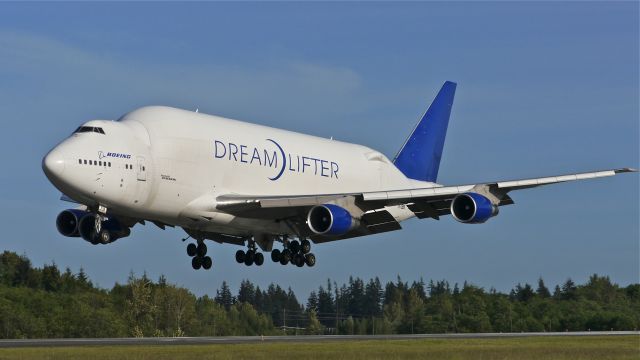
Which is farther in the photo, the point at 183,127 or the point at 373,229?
the point at 373,229

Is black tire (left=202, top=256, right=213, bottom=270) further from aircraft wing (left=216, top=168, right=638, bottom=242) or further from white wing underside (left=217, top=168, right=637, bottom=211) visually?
white wing underside (left=217, top=168, right=637, bottom=211)

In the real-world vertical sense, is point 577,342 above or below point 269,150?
below

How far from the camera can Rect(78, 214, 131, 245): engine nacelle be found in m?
50.3

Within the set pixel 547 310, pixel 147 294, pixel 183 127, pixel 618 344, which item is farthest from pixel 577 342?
pixel 147 294

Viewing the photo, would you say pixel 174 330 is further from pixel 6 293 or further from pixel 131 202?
pixel 131 202

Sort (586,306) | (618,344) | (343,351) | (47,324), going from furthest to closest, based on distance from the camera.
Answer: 1. (586,306)
2. (47,324)
3. (618,344)
4. (343,351)

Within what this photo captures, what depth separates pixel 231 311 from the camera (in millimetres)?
102312

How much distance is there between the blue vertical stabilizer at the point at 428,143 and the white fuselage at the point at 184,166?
9.07 m

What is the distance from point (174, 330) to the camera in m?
92.5

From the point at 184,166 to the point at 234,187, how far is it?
11.2ft

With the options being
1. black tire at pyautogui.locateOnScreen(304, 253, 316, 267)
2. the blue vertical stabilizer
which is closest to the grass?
black tire at pyautogui.locateOnScreen(304, 253, 316, 267)

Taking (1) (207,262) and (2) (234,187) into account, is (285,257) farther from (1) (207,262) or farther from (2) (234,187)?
(2) (234,187)

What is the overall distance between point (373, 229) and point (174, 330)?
37.7m

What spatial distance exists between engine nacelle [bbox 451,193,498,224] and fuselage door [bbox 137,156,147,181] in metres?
14.5
